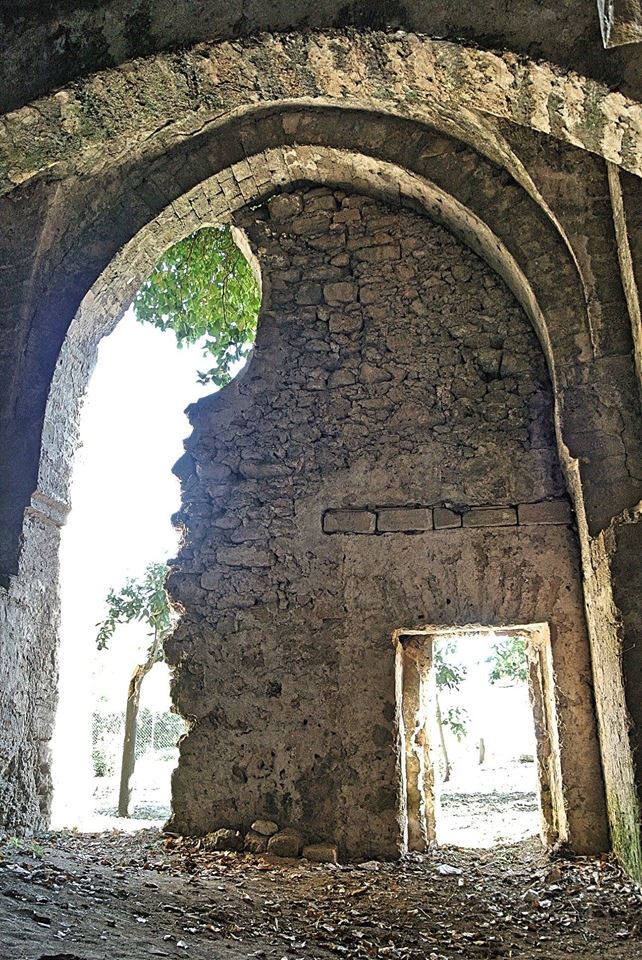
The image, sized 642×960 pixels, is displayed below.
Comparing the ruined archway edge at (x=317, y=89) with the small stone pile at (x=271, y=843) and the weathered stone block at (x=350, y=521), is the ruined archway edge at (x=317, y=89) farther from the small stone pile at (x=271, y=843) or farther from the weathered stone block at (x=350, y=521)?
the small stone pile at (x=271, y=843)

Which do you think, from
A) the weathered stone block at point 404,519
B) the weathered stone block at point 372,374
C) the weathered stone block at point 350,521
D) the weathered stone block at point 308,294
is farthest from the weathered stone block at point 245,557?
the weathered stone block at point 308,294

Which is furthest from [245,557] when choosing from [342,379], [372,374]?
[372,374]

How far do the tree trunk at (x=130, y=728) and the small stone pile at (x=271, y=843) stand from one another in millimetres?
3623

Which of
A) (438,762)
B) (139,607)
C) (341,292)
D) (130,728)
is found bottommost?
(438,762)

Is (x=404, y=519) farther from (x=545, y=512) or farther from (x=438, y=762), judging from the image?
(x=438, y=762)

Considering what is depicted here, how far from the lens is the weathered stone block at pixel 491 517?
16.1ft

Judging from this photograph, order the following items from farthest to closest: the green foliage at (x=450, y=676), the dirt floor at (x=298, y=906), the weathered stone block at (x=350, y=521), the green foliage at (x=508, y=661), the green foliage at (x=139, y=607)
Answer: the green foliage at (x=508, y=661), the green foliage at (x=450, y=676), the green foliage at (x=139, y=607), the weathered stone block at (x=350, y=521), the dirt floor at (x=298, y=906)

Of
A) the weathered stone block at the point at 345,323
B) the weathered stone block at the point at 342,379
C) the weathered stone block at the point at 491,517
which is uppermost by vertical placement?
the weathered stone block at the point at 345,323

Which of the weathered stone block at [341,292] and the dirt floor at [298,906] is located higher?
the weathered stone block at [341,292]

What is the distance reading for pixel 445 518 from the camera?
16.4ft

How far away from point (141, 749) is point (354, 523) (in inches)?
540

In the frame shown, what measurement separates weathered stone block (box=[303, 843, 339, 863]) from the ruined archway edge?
401 cm

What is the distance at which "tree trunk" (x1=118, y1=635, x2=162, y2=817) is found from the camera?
321 inches

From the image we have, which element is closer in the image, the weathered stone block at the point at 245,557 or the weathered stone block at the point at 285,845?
the weathered stone block at the point at 285,845
